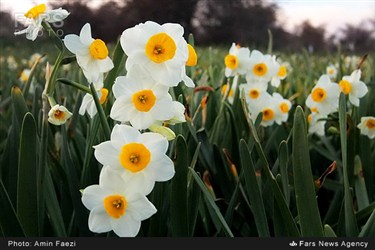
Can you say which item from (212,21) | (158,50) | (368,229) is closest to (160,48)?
(158,50)

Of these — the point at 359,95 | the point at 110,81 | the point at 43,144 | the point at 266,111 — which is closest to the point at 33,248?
the point at 43,144

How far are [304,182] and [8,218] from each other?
0.33 m

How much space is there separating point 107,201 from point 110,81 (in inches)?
9.9

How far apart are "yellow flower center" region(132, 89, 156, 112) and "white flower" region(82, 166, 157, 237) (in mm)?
71

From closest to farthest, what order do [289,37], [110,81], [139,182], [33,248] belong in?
[139,182]
[33,248]
[110,81]
[289,37]

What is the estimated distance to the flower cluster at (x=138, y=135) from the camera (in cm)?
47

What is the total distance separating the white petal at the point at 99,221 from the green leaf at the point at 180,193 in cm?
11

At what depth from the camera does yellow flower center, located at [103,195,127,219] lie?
1.61 ft

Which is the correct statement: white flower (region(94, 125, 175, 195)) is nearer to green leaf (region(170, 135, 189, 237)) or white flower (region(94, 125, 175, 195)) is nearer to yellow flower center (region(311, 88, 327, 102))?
green leaf (region(170, 135, 189, 237))

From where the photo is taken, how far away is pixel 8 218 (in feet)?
1.95

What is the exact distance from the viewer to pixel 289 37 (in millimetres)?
6496

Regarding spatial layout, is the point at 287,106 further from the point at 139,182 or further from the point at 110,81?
the point at 139,182

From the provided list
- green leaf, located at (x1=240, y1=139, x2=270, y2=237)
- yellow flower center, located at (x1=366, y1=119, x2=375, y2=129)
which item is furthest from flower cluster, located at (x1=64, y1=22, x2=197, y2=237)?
yellow flower center, located at (x1=366, y1=119, x2=375, y2=129)

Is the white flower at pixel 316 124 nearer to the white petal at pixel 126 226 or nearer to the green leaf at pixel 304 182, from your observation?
the green leaf at pixel 304 182
